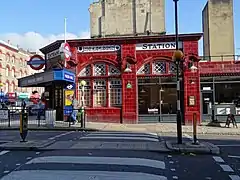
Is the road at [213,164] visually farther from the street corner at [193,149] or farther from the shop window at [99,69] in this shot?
the shop window at [99,69]

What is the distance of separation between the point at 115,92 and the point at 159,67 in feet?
11.7

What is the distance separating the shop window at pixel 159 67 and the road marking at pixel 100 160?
53.5 ft

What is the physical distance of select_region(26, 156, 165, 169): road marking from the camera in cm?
937

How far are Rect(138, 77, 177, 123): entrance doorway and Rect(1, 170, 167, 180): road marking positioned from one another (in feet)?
58.9

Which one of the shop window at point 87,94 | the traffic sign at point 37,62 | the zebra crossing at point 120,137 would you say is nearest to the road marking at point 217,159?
the zebra crossing at point 120,137

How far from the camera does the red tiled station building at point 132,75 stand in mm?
25312

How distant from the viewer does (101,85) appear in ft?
86.9

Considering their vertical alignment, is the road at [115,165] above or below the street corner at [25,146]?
below

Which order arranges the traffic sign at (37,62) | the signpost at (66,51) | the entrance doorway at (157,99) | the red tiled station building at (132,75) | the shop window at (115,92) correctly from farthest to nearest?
1. the traffic sign at (37,62)
2. the shop window at (115,92)
3. the entrance doorway at (157,99)
4. the red tiled station building at (132,75)
5. the signpost at (66,51)

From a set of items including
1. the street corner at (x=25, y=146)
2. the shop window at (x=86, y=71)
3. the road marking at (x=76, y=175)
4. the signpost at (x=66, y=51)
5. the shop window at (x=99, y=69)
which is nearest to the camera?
the road marking at (x=76, y=175)

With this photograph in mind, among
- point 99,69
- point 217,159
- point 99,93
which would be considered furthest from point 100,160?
point 99,69

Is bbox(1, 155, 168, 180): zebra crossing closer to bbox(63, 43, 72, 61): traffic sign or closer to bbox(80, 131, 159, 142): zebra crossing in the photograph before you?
bbox(80, 131, 159, 142): zebra crossing

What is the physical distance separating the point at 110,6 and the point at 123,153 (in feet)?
93.8

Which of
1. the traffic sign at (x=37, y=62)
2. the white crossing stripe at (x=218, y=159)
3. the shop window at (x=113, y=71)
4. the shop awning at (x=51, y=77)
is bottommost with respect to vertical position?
the white crossing stripe at (x=218, y=159)
